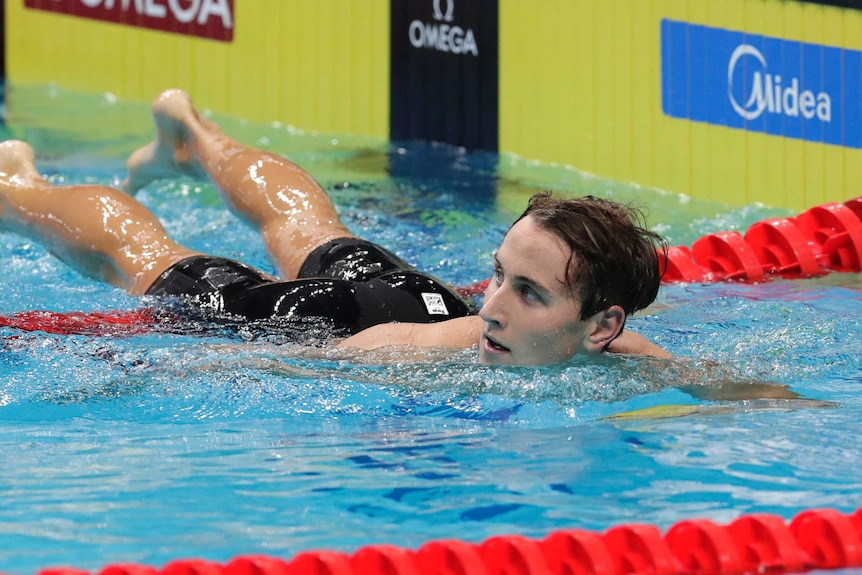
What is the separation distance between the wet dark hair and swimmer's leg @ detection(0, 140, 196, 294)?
128 centimetres

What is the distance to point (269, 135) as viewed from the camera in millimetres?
6898

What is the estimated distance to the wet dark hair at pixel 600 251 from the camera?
2.56 metres

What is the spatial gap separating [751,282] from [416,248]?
4.07 feet

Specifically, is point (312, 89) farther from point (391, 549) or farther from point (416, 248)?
point (391, 549)

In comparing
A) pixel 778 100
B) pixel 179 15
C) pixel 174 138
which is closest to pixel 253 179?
pixel 174 138

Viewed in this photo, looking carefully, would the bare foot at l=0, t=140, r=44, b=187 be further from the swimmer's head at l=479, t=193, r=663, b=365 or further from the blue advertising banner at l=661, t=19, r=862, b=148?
the blue advertising banner at l=661, t=19, r=862, b=148

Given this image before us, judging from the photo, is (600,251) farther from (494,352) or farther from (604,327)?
(494,352)

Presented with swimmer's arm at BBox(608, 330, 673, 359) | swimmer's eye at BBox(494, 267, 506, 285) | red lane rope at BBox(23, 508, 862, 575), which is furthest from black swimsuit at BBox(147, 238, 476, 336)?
red lane rope at BBox(23, 508, 862, 575)

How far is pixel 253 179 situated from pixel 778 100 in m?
3.73

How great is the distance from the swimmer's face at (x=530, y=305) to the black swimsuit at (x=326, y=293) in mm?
563

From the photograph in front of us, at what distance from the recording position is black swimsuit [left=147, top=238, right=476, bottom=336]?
3.14 metres

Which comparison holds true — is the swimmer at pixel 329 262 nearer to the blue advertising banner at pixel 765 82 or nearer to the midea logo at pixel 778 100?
the blue advertising banner at pixel 765 82

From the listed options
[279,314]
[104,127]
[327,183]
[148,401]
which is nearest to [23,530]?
[148,401]

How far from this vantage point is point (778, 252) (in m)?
4.74
